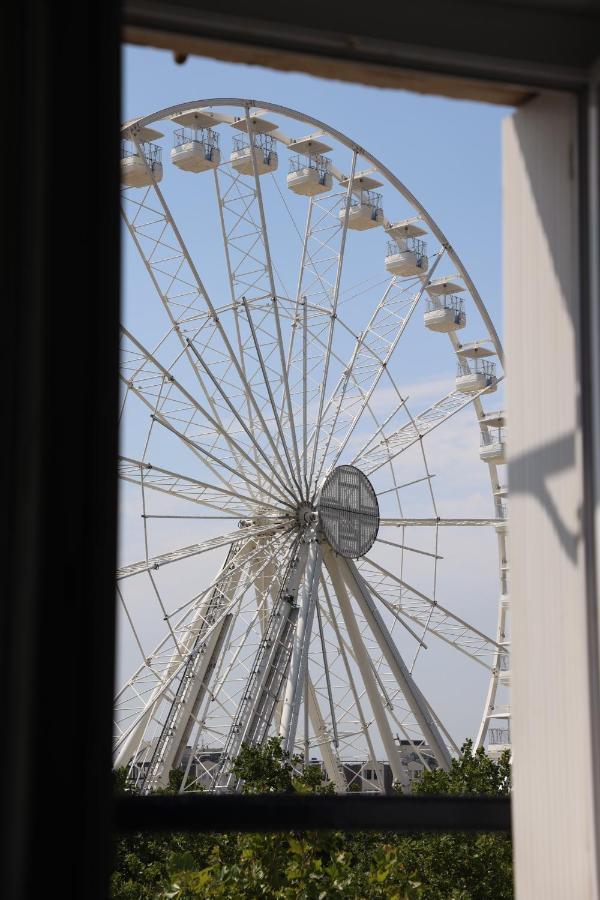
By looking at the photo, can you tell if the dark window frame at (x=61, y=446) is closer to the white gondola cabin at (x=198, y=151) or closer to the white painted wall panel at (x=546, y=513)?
the white painted wall panel at (x=546, y=513)

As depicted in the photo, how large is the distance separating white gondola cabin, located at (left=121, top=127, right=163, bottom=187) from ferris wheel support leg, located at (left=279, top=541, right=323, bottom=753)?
574cm

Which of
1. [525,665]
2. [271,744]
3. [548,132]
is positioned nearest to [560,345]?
[548,132]

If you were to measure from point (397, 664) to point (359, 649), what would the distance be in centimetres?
58

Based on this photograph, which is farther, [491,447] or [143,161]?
[491,447]

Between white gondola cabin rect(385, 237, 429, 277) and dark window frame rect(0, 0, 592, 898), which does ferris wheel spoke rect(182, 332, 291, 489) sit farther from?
dark window frame rect(0, 0, 592, 898)

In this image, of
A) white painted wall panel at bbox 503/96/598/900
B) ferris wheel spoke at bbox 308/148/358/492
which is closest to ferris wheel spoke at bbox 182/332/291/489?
ferris wheel spoke at bbox 308/148/358/492

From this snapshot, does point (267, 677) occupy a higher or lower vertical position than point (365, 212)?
lower

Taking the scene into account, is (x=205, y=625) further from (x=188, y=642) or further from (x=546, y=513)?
(x=546, y=513)

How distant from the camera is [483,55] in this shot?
2.12 m

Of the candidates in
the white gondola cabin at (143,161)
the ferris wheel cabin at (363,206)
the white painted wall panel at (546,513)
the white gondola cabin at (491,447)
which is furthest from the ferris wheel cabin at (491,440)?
the white painted wall panel at (546,513)

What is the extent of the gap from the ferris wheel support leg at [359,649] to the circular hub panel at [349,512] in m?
0.29

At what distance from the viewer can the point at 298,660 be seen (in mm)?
15516

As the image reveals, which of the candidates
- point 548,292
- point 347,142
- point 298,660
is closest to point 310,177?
point 347,142

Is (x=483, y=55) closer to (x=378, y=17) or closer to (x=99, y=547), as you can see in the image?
(x=378, y=17)
